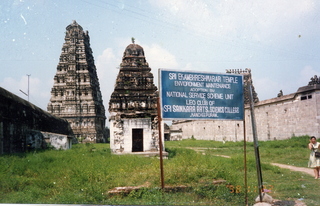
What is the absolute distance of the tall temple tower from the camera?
118ft

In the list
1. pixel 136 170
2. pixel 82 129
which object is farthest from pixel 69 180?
pixel 82 129

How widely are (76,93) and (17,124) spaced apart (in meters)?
22.8

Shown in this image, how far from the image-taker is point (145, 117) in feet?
43.5

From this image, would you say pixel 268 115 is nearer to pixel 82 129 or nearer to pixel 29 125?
pixel 29 125

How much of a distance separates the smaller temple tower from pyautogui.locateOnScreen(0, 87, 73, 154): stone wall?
440 centimetres

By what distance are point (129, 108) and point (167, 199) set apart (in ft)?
27.2

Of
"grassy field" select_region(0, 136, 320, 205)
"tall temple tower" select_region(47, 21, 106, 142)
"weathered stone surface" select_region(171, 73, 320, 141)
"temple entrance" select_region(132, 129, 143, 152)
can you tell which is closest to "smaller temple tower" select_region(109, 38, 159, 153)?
"temple entrance" select_region(132, 129, 143, 152)

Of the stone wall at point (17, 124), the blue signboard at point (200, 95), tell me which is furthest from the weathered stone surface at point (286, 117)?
the stone wall at point (17, 124)

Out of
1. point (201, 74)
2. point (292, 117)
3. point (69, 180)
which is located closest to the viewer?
point (201, 74)

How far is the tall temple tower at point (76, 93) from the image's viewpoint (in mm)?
36031

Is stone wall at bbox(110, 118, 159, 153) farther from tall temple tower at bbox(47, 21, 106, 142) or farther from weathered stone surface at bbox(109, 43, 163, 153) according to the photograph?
tall temple tower at bbox(47, 21, 106, 142)

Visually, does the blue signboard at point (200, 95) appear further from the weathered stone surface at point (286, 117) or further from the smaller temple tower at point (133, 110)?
the weathered stone surface at point (286, 117)

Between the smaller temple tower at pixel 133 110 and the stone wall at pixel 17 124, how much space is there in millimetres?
4398

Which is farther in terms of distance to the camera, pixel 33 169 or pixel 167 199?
pixel 33 169
